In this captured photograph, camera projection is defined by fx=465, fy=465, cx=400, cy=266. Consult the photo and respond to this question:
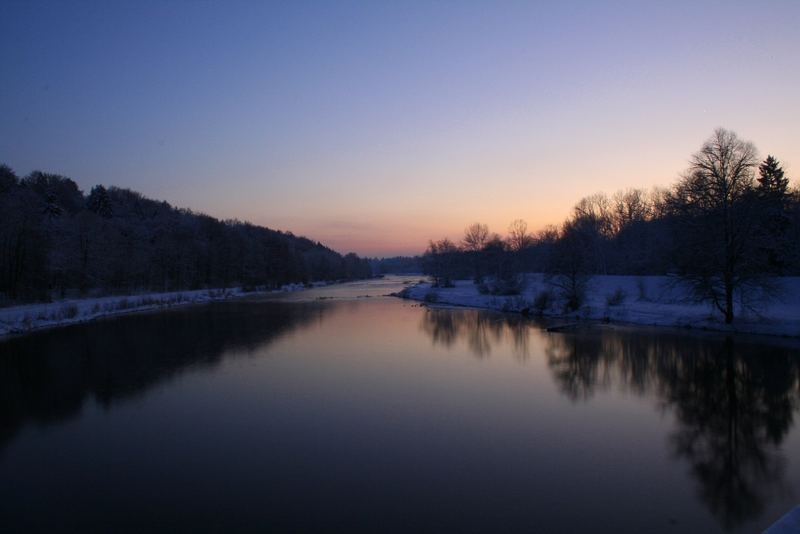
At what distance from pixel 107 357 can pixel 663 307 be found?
95.3ft

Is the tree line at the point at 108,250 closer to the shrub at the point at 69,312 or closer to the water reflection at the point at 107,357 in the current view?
the shrub at the point at 69,312

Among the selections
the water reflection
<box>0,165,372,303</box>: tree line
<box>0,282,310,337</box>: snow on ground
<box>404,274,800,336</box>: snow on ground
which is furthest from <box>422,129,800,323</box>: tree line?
<box>0,165,372,303</box>: tree line

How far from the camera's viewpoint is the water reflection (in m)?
12.0

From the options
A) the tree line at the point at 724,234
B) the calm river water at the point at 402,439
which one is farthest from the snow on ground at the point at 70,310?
the tree line at the point at 724,234

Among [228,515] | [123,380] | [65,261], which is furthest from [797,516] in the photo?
[65,261]

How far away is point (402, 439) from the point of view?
9.00 metres

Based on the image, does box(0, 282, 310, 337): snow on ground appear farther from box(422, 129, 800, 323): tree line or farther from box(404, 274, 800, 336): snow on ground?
box(422, 129, 800, 323): tree line

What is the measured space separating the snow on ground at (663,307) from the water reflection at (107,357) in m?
16.1

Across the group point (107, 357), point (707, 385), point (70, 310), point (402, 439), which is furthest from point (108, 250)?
point (707, 385)

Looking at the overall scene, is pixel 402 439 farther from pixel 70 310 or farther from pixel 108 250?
pixel 108 250

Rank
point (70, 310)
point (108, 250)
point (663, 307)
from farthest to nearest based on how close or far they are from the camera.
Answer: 1. point (108, 250)
2. point (70, 310)
3. point (663, 307)

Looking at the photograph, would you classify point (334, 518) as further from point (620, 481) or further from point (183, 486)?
point (620, 481)

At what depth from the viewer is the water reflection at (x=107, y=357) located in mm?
12018

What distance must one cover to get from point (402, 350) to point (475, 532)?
1310 cm
